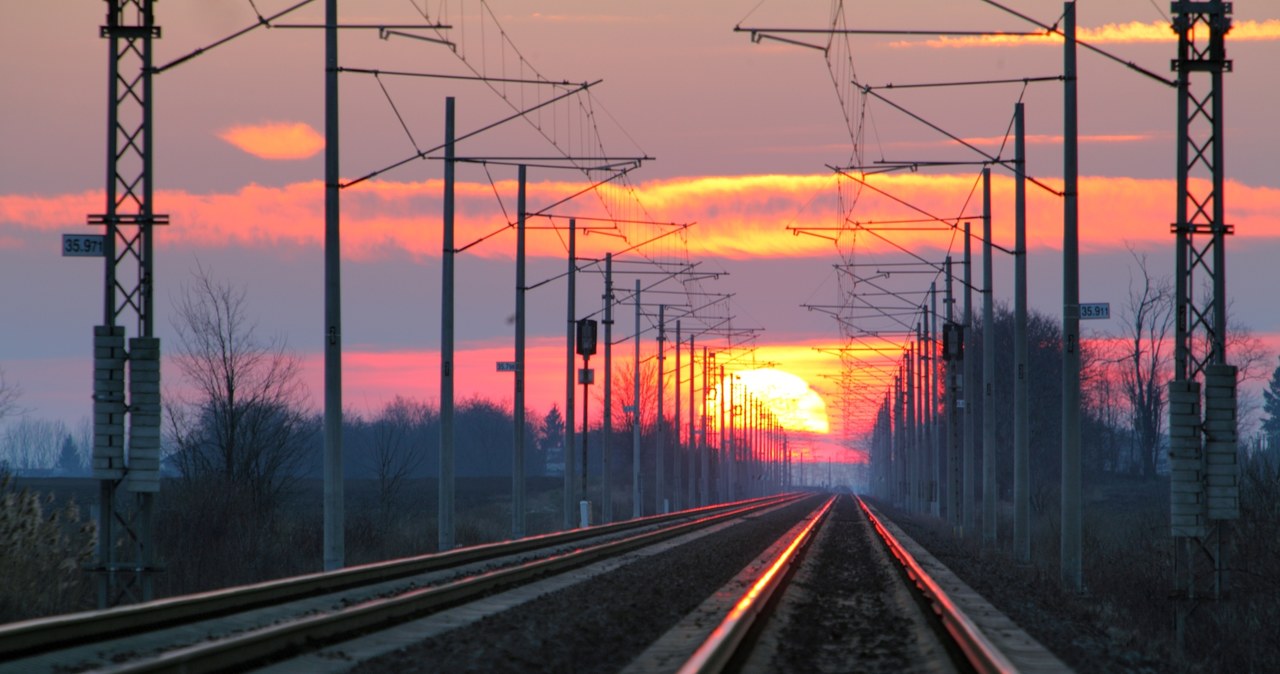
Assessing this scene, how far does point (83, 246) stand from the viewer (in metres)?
21.7

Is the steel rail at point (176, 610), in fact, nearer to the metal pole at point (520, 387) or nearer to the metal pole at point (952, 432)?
the metal pole at point (520, 387)

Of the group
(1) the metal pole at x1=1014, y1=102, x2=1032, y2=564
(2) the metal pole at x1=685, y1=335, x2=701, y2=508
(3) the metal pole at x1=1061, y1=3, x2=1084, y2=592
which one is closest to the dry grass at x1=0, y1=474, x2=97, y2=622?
(3) the metal pole at x1=1061, y1=3, x2=1084, y2=592

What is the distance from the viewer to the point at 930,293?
205 ft

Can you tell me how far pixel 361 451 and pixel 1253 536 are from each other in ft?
502

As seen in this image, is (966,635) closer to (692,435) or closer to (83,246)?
(83,246)

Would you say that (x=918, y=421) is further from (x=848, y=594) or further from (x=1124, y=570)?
(x=848, y=594)

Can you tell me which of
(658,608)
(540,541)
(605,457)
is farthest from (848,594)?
(605,457)

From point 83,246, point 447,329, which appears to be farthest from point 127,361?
point 447,329

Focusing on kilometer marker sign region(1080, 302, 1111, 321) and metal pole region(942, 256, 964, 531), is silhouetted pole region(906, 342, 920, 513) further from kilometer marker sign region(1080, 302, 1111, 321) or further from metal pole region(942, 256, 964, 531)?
kilometer marker sign region(1080, 302, 1111, 321)

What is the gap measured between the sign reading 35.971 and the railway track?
5.46 meters

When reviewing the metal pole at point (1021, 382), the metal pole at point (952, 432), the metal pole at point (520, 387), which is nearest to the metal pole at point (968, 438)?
the metal pole at point (952, 432)

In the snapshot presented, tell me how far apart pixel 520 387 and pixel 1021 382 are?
14.9 meters

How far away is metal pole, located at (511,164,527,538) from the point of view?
43.8 m

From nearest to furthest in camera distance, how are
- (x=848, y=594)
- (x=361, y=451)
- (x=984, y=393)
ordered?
(x=848, y=594), (x=984, y=393), (x=361, y=451)
